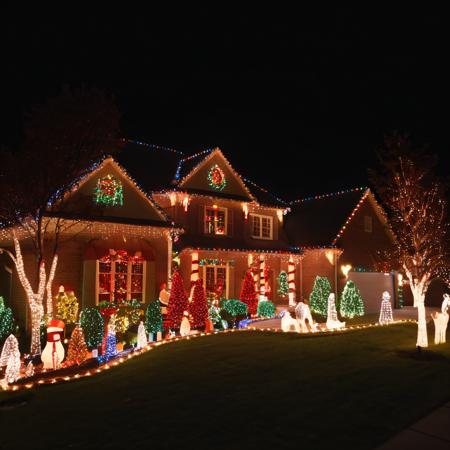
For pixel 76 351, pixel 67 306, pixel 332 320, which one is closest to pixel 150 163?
pixel 67 306

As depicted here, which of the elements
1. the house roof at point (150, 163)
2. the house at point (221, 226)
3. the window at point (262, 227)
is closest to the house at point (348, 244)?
the house at point (221, 226)

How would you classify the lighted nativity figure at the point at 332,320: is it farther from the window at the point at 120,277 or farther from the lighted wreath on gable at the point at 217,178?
the lighted wreath on gable at the point at 217,178

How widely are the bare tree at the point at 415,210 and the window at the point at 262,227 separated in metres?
11.3

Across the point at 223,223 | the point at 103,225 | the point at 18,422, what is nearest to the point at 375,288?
the point at 223,223

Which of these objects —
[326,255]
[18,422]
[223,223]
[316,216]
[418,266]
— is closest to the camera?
[18,422]

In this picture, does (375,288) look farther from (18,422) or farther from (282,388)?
(18,422)

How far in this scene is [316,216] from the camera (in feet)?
107

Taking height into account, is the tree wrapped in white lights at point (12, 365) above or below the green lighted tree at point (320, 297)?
below

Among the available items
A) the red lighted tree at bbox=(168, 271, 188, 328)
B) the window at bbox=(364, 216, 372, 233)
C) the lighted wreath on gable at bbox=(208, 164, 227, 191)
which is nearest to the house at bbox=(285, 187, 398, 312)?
the window at bbox=(364, 216, 372, 233)

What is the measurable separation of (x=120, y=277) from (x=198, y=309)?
3861mm

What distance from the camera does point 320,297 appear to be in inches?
975

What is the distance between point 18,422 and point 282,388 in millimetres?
5043

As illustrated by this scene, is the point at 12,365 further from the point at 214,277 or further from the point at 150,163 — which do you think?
the point at 150,163

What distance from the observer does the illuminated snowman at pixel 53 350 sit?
13977 millimetres
